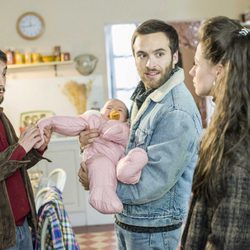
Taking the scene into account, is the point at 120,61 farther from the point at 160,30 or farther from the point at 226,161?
the point at 226,161

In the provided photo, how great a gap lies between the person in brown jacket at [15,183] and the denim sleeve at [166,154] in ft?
1.72

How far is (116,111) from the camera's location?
2135mm

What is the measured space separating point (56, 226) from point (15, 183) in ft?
0.86

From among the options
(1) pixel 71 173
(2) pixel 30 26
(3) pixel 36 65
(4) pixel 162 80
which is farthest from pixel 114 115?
(2) pixel 30 26

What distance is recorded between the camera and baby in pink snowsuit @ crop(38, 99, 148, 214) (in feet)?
5.78

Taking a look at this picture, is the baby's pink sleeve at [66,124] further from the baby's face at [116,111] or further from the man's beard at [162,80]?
the man's beard at [162,80]

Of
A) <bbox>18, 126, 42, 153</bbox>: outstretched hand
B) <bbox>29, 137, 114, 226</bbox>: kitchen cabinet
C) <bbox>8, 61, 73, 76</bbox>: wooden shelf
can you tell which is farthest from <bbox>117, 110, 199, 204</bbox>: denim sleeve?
<bbox>8, 61, 73, 76</bbox>: wooden shelf

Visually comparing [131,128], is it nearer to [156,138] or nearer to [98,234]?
[156,138]

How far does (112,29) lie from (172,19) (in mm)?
851

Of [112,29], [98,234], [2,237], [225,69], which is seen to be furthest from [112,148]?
[112,29]

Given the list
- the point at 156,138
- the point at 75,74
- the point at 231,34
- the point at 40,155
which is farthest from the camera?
the point at 75,74

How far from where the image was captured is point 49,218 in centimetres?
204

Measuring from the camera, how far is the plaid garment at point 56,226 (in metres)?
1.97

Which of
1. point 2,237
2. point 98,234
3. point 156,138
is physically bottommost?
point 98,234
